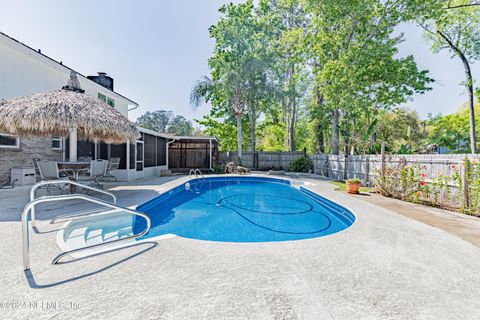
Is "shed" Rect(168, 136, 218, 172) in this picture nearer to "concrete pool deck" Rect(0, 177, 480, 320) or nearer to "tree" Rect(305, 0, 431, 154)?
"tree" Rect(305, 0, 431, 154)

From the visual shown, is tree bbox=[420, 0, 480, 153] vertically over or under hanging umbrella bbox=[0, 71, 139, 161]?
over

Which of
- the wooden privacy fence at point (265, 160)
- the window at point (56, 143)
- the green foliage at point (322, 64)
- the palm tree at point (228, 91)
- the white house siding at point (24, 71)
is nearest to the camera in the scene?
the white house siding at point (24, 71)

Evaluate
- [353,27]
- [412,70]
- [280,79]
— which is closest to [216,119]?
[280,79]

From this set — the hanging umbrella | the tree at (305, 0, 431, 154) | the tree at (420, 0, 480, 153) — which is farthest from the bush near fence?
the tree at (420, 0, 480, 153)

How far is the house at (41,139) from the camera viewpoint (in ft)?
26.4

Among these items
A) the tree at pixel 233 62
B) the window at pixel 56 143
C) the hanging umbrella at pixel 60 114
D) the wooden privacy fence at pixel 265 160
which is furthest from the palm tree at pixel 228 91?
the hanging umbrella at pixel 60 114

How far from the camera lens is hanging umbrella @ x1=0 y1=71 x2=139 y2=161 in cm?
616

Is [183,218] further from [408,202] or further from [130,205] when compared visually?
[408,202]

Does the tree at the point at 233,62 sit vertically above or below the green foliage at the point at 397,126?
above

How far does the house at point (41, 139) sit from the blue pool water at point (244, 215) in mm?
3573

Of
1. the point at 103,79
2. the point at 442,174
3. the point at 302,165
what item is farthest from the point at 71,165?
A: the point at 302,165

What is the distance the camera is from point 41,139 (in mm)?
9531

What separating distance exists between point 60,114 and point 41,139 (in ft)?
15.7

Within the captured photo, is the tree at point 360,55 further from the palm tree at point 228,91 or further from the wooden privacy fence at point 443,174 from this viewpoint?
the palm tree at point 228,91
